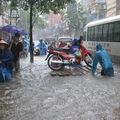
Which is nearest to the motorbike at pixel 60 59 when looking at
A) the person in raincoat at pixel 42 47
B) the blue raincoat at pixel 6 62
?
the blue raincoat at pixel 6 62

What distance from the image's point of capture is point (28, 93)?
11648mm

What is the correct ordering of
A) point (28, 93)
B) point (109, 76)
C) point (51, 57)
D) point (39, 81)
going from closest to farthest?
point (28, 93) → point (39, 81) → point (109, 76) → point (51, 57)

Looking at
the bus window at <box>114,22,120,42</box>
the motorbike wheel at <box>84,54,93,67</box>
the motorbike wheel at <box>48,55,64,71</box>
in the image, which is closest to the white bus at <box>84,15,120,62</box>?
the bus window at <box>114,22,120,42</box>

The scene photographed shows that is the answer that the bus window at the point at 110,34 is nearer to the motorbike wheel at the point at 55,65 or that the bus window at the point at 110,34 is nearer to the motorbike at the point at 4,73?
the motorbike wheel at the point at 55,65

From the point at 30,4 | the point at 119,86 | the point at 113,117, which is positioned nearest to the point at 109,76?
the point at 119,86

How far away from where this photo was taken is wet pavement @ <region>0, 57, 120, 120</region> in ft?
28.5

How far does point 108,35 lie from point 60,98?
51.1 feet

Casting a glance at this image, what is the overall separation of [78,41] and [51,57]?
6.82ft

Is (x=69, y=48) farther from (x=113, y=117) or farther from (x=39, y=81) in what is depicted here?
(x=113, y=117)

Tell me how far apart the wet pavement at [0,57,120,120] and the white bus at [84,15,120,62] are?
29.5 ft

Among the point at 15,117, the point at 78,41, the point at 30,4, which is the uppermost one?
the point at 30,4

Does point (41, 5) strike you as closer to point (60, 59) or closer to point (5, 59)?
point (60, 59)

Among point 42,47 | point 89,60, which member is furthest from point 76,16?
point 89,60

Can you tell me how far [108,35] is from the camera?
25797 mm
